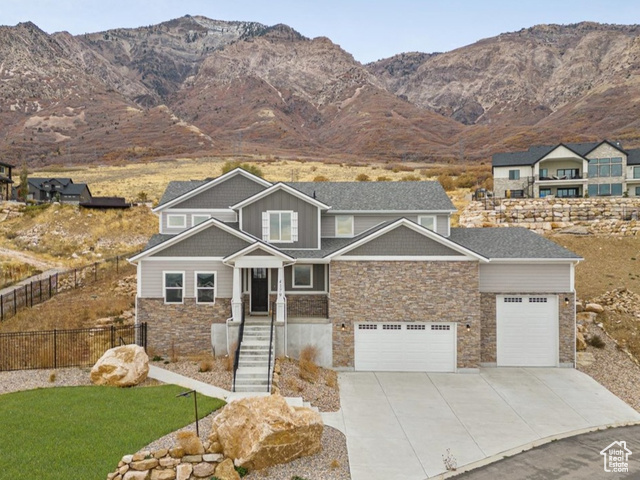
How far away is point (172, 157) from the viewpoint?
92750mm

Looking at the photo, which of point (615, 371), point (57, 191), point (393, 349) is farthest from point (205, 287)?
point (57, 191)

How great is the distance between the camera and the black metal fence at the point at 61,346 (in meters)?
17.4

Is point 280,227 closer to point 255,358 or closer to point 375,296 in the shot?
point 375,296

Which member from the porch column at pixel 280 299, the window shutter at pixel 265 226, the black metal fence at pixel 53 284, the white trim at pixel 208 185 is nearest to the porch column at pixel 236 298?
the porch column at pixel 280 299

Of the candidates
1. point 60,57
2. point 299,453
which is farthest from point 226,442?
point 60,57

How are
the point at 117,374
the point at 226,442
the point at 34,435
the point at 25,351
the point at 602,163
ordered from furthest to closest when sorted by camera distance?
the point at 602,163 < the point at 25,351 < the point at 117,374 < the point at 34,435 < the point at 226,442

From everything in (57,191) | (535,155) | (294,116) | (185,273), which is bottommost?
(185,273)

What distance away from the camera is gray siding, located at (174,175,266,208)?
76.0 feet

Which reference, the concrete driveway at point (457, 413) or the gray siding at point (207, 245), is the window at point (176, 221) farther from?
the concrete driveway at point (457, 413)

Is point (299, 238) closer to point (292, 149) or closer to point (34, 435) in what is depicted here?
point (34, 435)

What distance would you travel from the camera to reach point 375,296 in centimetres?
1867

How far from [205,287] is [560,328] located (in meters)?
14.6

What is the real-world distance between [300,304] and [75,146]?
368 feet

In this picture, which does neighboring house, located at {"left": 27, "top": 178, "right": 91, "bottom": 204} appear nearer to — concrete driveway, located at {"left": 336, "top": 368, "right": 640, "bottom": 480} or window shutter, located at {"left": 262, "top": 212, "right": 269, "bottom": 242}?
window shutter, located at {"left": 262, "top": 212, "right": 269, "bottom": 242}
